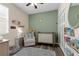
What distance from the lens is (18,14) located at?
2320mm

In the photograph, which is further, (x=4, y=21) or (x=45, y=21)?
(x=45, y=21)

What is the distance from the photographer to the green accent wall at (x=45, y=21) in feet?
8.47

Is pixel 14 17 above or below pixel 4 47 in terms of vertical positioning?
above

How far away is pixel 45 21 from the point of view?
2662mm

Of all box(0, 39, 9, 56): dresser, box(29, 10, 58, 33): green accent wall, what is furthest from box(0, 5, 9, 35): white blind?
box(29, 10, 58, 33): green accent wall

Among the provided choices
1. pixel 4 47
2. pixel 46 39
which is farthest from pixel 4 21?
pixel 46 39

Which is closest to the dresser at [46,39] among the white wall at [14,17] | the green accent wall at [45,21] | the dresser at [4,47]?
the green accent wall at [45,21]

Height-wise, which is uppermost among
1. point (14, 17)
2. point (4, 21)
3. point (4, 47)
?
point (14, 17)

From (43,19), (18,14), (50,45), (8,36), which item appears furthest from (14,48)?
(50,45)

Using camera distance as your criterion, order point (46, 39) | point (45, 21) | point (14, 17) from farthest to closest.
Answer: point (46, 39) < point (45, 21) < point (14, 17)

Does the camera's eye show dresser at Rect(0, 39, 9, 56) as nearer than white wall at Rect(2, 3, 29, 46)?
Yes

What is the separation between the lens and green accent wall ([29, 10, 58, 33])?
102 inches

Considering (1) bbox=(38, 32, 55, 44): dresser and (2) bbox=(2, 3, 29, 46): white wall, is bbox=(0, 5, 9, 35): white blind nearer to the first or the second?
(2) bbox=(2, 3, 29, 46): white wall

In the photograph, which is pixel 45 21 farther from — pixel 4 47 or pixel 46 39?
pixel 4 47
